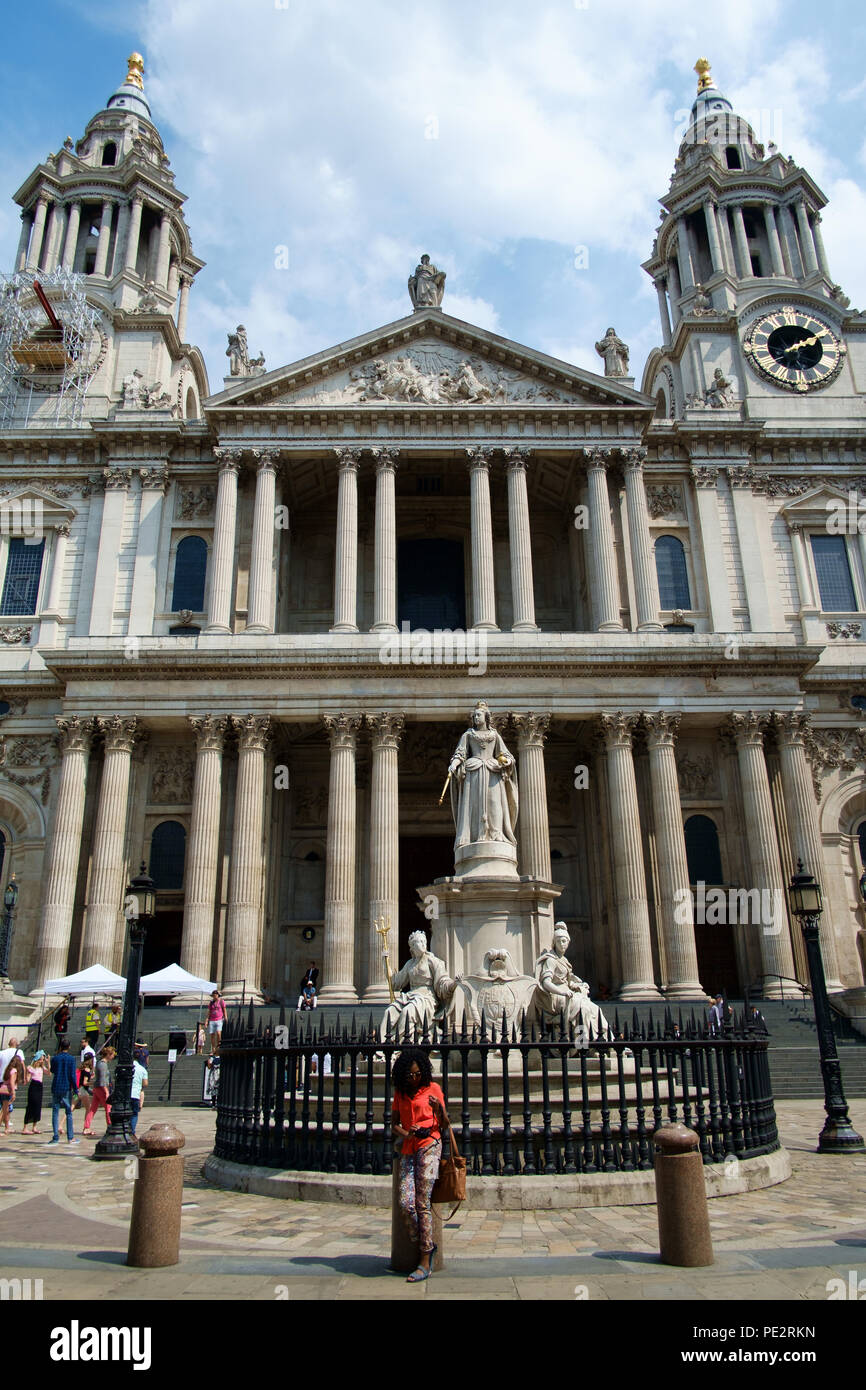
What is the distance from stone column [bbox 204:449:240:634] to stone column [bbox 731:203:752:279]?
25.7m

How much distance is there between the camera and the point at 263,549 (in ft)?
113

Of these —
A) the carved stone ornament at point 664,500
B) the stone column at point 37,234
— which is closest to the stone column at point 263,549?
the carved stone ornament at point 664,500

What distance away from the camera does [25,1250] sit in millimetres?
7836

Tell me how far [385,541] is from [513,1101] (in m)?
25.9

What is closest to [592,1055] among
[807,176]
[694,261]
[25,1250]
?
[25,1250]

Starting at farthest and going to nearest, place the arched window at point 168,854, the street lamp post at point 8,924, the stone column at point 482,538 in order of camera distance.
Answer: the stone column at point 482,538
the arched window at point 168,854
the street lamp post at point 8,924

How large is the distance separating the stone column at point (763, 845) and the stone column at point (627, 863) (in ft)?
11.2

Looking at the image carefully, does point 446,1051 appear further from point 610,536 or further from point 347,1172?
point 610,536

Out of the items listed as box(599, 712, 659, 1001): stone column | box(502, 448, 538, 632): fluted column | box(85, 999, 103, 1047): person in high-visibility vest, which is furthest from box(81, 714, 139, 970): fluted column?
box(599, 712, 659, 1001): stone column

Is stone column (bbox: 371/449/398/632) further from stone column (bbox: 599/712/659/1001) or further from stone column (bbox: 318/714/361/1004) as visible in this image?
stone column (bbox: 599/712/659/1001)

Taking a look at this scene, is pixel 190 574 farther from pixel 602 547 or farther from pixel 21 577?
pixel 602 547

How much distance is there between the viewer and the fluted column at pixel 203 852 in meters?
29.6

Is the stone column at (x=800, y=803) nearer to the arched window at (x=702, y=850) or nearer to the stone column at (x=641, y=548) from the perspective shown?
the arched window at (x=702, y=850)

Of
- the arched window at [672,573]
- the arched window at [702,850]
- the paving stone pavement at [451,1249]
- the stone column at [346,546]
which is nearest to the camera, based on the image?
the paving stone pavement at [451,1249]
